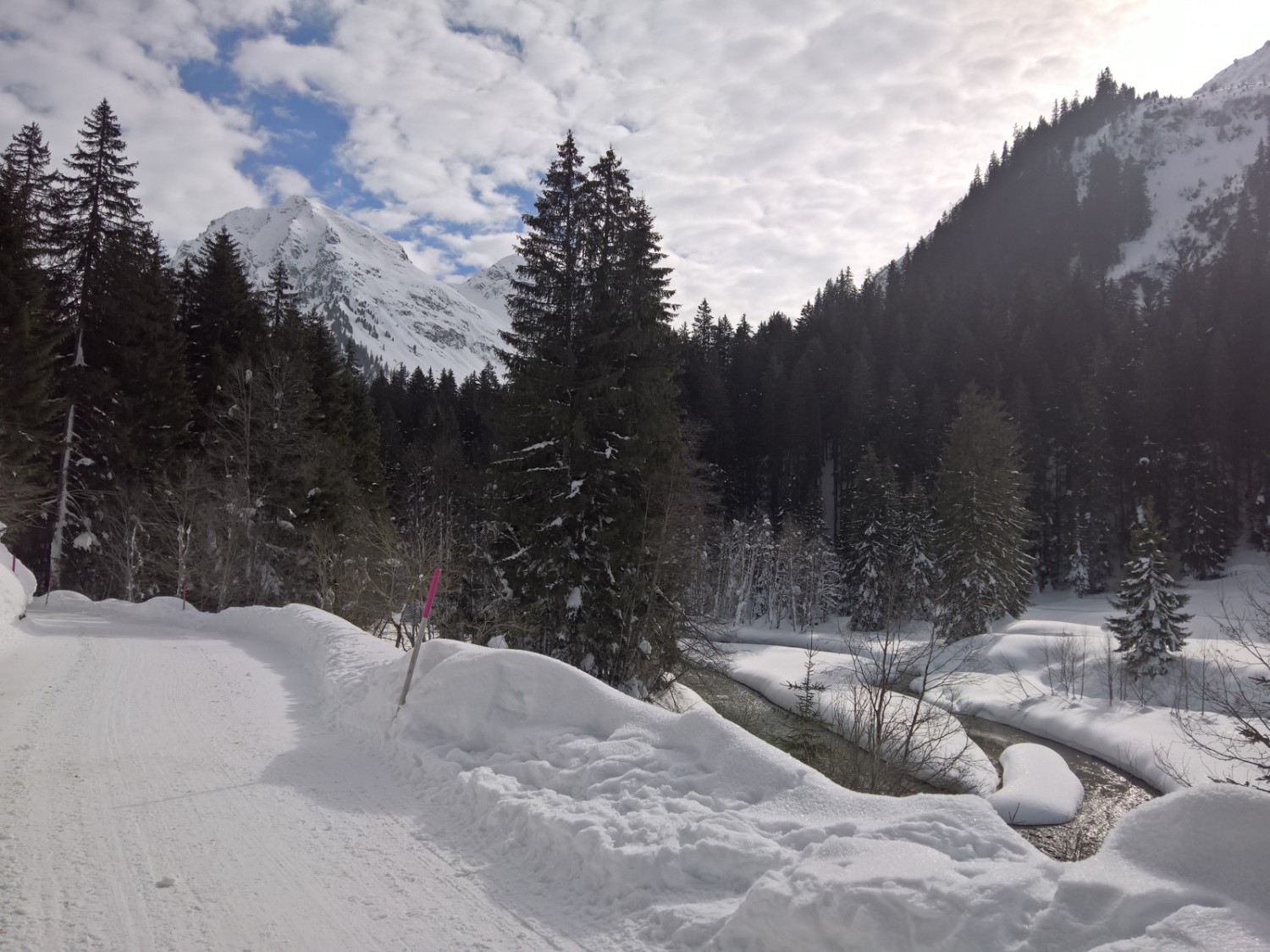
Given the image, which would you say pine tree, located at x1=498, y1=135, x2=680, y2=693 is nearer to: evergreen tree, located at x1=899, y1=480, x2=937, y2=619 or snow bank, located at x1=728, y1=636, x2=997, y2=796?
snow bank, located at x1=728, y1=636, x2=997, y2=796

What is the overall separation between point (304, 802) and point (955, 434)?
39074mm

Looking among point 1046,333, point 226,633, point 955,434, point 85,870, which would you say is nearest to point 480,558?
point 226,633

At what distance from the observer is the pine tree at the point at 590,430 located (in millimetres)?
18328

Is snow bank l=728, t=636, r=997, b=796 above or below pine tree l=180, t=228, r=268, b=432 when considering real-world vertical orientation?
below

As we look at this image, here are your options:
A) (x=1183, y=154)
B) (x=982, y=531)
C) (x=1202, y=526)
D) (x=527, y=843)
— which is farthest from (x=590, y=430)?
(x=1183, y=154)

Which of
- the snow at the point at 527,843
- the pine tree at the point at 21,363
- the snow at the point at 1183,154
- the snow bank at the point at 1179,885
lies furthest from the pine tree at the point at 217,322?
the snow at the point at 1183,154

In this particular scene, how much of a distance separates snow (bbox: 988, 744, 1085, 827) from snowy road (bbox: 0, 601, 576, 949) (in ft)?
46.2

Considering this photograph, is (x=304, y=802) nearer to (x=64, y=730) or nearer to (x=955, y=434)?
(x=64, y=730)

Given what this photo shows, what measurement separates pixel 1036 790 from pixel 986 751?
4625 millimetres

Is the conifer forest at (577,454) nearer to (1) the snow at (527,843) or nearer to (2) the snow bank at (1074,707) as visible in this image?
(2) the snow bank at (1074,707)

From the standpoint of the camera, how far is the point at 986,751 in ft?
68.7

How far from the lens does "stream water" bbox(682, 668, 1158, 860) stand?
1377 centimetres

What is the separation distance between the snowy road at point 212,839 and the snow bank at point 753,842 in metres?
0.53

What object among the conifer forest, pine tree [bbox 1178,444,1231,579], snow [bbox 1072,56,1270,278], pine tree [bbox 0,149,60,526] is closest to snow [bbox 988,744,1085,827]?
the conifer forest
